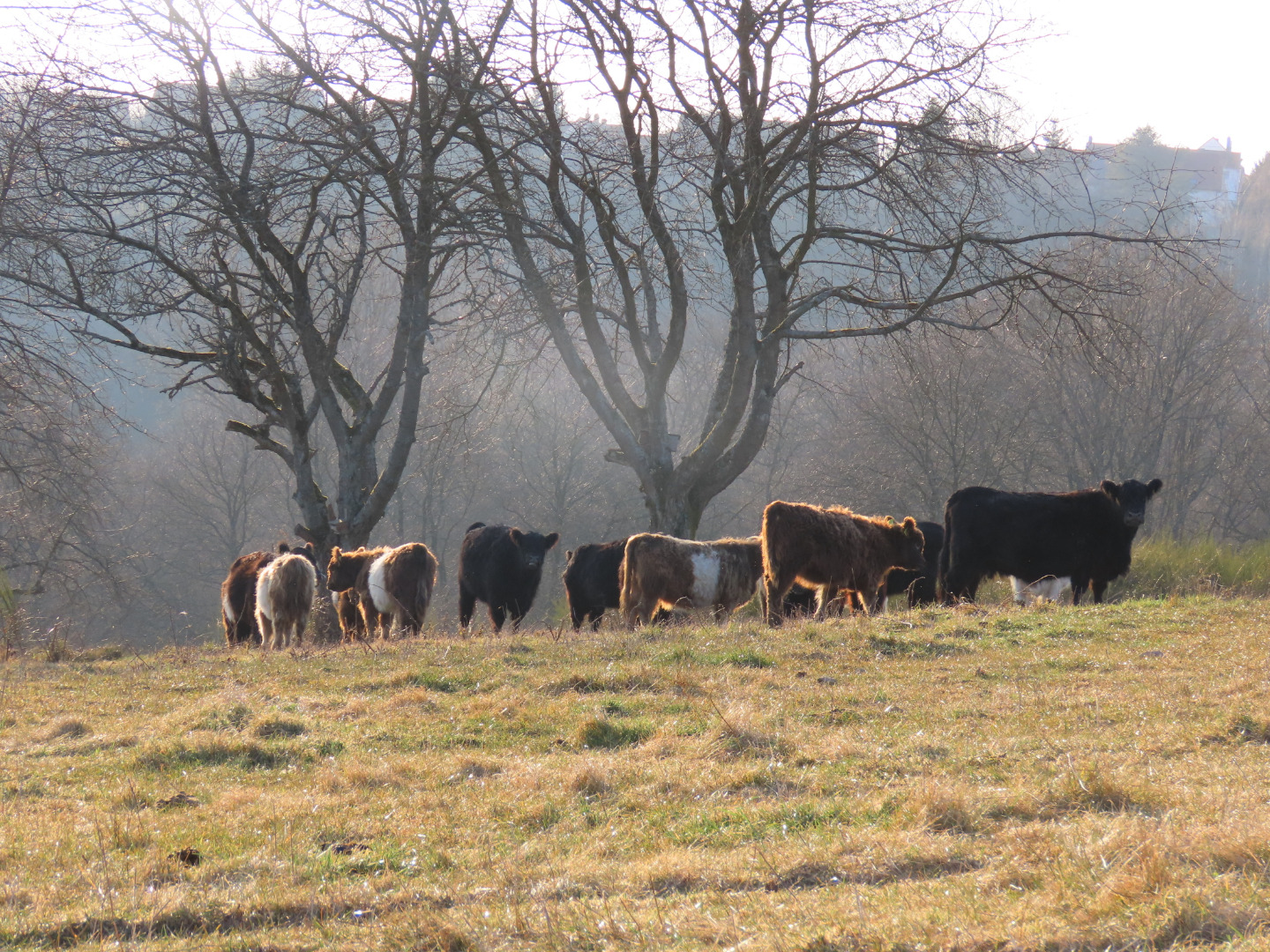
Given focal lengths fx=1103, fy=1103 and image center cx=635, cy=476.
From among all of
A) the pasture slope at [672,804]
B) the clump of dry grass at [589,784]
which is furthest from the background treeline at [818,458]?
the clump of dry grass at [589,784]

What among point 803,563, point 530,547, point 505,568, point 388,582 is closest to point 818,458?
point 505,568

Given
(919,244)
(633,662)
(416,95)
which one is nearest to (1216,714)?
(633,662)

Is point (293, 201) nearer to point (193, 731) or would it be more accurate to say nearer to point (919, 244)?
point (919, 244)

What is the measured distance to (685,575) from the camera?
15570 millimetres

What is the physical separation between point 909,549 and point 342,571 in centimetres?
872

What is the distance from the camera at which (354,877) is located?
4.43 metres

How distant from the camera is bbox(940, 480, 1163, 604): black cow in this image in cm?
1564

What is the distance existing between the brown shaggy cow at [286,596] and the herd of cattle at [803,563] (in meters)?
0.02

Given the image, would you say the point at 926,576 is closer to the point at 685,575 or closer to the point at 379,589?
the point at 685,575

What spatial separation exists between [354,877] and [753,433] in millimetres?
13375

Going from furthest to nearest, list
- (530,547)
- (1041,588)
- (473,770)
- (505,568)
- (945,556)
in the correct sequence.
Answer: (505,568) → (530,547) → (1041,588) → (945,556) → (473,770)

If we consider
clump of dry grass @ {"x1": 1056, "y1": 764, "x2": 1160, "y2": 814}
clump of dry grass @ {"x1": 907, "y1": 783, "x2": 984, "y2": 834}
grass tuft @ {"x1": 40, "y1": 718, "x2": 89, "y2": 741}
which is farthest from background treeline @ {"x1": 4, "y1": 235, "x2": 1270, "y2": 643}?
clump of dry grass @ {"x1": 907, "y1": 783, "x2": 984, "y2": 834}

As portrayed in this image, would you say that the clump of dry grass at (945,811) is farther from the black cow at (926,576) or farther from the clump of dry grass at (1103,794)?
the black cow at (926,576)

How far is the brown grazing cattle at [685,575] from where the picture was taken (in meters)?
15.2
